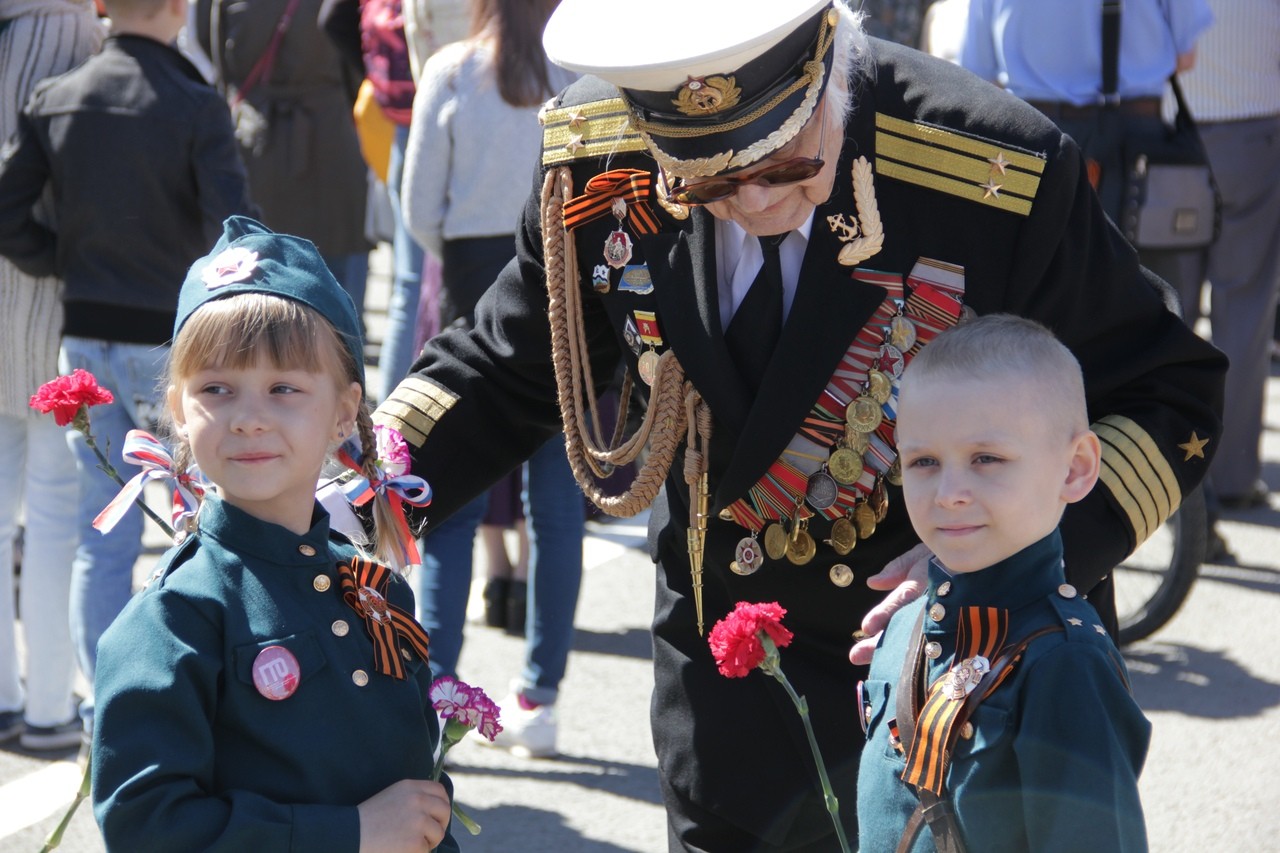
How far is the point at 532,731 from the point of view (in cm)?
435

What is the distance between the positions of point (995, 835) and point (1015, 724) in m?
0.12

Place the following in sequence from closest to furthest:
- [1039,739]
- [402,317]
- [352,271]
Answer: [1039,739]
[402,317]
[352,271]

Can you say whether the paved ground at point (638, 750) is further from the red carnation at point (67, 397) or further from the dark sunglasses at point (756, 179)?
the dark sunglasses at point (756, 179)

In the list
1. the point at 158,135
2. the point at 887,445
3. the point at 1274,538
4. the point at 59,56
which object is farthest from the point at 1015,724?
the point at 1274,538

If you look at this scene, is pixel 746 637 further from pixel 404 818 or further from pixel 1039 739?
pixel 404 818

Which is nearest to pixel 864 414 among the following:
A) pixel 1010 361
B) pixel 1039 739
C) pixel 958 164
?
pixel 958 164

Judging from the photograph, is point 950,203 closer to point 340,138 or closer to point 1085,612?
point 1085,612

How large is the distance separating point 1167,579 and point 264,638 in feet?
11.7

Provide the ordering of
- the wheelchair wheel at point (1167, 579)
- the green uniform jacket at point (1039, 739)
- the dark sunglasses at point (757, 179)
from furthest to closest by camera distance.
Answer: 1. the wheelchair wheel at point (1167, 579)
2. the dark sunglasses at point (757, 179)
3. the green uniform jacket at point (1039, 739)

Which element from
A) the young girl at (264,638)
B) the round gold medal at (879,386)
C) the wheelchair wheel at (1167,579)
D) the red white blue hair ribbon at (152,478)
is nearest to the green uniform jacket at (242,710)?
the young girl at (264,638)

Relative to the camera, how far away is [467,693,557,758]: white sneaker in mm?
4355

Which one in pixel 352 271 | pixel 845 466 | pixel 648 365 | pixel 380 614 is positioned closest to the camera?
pixel 380 614

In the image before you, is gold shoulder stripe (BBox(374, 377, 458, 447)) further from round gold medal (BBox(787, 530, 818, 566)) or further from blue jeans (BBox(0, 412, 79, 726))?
blue jeans (BBox(0, 412, 79, 726))

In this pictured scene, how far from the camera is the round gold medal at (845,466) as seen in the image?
2.44 metres
